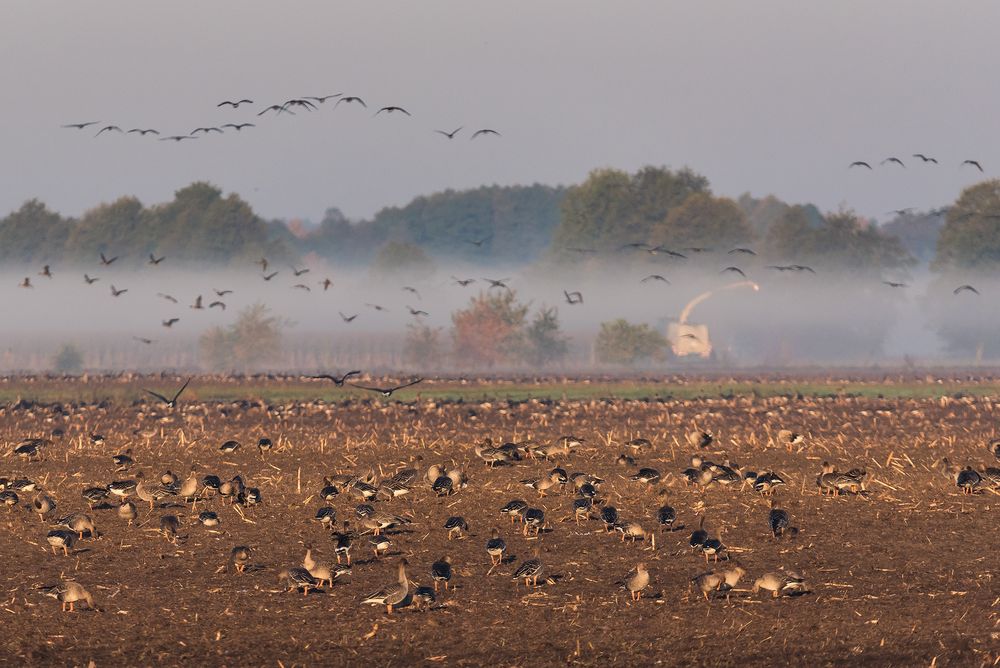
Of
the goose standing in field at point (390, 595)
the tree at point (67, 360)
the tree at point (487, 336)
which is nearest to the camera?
the goose standing in field at point (390, 595)

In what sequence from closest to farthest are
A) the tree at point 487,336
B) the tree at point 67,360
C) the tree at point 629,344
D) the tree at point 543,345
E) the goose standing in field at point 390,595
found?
the goose standing in field at point 390,595 < the tree at point 67,360 < the tree at point 629,344 < the tree at point 543,345 < the tree at point 487,336

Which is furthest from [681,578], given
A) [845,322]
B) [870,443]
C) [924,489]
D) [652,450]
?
[845,322]

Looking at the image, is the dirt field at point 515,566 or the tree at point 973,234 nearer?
the dirt field at point 515,566

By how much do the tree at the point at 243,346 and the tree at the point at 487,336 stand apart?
1729cm

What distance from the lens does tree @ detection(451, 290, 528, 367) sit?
141 m

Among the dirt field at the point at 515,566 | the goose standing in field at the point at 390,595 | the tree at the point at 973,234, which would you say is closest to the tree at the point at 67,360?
the tree at the point at 973,234

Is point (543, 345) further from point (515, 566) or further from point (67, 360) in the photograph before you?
point (515, 566)

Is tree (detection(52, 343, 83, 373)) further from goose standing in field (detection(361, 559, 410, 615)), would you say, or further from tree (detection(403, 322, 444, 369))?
goose standing in field (detection(361, 559, 410, 615))

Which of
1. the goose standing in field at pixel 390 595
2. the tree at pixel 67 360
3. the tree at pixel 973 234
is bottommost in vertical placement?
the goose standing in field at pixel 390 595

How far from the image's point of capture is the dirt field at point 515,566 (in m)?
20.8

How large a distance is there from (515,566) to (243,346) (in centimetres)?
11529

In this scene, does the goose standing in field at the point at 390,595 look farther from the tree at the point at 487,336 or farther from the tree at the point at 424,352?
the tree at the point at 487,336

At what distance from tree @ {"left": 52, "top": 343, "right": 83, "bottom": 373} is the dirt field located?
95.0 meters

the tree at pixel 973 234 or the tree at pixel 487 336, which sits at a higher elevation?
the tree at pixel 973 234
